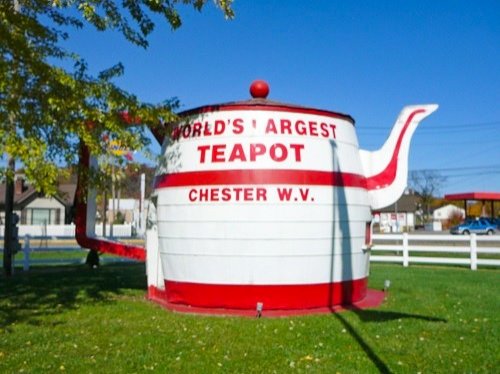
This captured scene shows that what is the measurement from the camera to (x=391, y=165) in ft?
33.0

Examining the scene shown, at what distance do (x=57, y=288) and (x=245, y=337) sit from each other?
6461 millimetres

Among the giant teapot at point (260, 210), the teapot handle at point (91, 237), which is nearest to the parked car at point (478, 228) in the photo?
the giant teapot at point (260, 210)

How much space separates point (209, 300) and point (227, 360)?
281cm

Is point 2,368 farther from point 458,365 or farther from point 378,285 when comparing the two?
point 378,285

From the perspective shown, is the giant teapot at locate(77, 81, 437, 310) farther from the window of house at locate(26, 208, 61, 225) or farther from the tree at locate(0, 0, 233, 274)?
the window of house at locate(26, 208, 61, 225)

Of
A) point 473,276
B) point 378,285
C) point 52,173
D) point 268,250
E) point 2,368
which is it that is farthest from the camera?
point 473,276

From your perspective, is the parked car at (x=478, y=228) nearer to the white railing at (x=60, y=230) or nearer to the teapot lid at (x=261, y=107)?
the white railing at (x=60, y=230)

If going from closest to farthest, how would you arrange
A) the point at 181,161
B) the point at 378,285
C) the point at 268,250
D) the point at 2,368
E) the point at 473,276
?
1. the point at 2,368
2. the point at 268,250
3. the point at 181,161
4. the point at 378,285
5. the point at 473,276

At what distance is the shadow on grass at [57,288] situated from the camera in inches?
354

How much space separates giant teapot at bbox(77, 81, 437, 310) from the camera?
8.40 meters

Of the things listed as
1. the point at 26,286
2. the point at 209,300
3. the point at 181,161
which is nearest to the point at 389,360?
the point at 209,300

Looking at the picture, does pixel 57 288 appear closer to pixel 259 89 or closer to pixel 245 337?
pixel 259 89

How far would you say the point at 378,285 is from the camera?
481 inches

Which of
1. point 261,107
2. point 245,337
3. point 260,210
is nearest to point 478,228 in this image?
point 261,107
